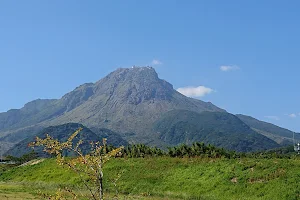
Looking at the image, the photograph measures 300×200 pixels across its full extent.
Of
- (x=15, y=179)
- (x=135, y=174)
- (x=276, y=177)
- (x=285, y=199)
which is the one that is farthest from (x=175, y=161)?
(x=15, y=179)

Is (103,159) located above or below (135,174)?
above

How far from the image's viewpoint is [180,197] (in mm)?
42656

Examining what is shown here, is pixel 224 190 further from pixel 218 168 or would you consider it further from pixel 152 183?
pixel 152 183

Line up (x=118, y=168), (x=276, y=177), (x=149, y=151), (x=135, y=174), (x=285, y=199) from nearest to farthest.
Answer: (x=285, y=199) < (x=276, y=177) < (x=135, y=174) < (x=118, y=168) < (x=149, y=151)

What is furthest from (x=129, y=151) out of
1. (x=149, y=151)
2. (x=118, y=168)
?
(x=118, y=168)

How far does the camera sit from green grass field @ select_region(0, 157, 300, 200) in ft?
131

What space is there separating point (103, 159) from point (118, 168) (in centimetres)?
5090

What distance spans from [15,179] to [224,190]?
44.8 metres

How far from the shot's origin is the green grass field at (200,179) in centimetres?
3978

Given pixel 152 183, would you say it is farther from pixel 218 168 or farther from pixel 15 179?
pixel 15 179

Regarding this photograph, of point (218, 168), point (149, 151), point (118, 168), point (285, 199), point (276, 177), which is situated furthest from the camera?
point (149, 151)

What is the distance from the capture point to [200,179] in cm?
4762

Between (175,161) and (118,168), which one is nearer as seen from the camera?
(175,161)

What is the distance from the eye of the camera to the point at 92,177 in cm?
1111
